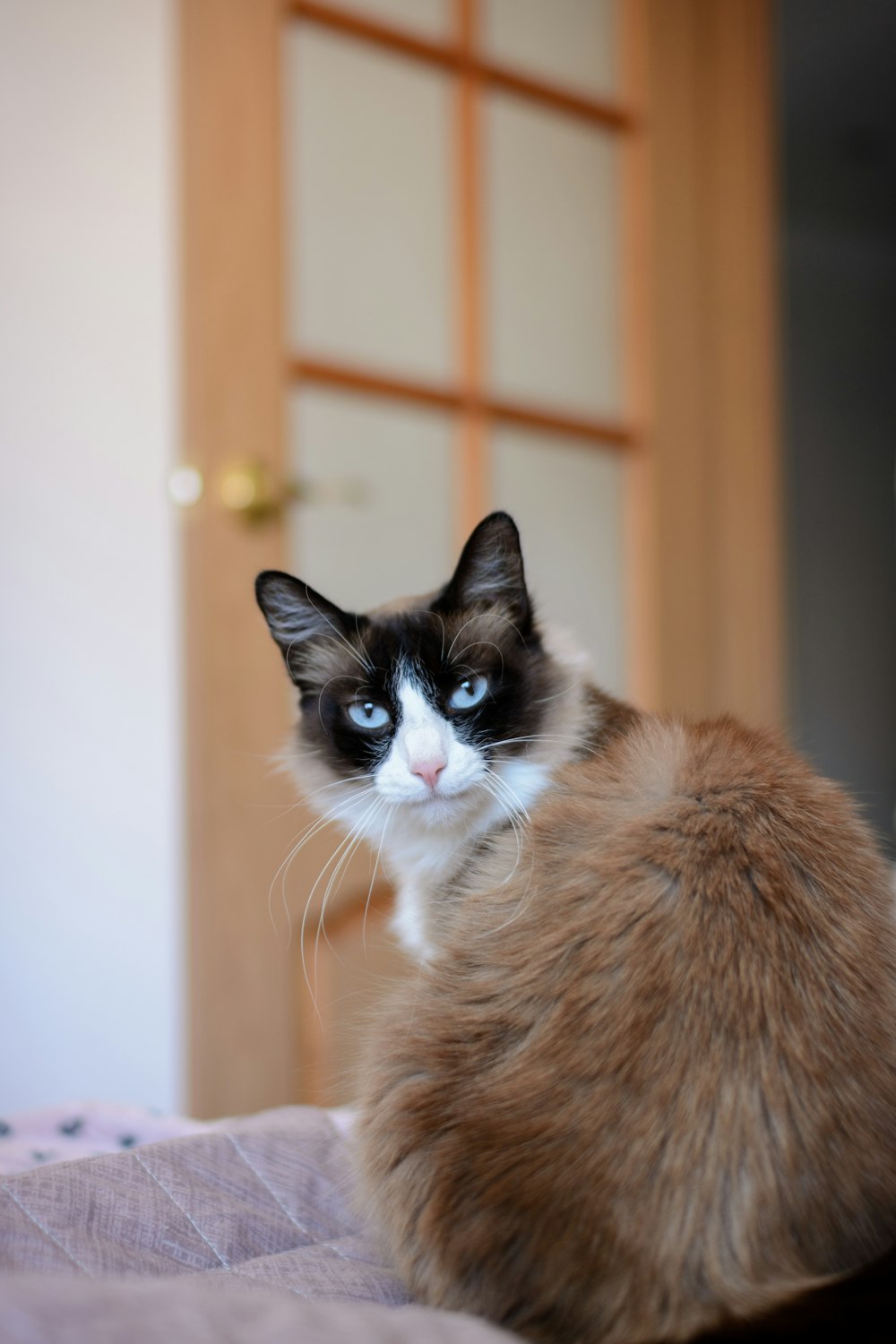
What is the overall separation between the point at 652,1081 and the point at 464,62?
202 cm

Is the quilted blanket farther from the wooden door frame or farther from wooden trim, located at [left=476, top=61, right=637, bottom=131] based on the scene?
wooden trim, located at [left=476, top=61, right=637, bottom=131]

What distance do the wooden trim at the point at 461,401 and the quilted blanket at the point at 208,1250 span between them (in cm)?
132

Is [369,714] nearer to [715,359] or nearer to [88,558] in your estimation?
[88,558]

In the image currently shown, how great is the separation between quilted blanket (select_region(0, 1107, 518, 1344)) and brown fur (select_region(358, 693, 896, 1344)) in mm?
63

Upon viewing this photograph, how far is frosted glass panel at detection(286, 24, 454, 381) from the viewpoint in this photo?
6.57 feet

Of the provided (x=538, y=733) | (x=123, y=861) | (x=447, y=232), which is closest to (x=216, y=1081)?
(x=123, y=861)

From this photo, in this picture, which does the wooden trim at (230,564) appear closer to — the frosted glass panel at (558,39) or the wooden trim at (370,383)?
the wooden trim at (370,383)

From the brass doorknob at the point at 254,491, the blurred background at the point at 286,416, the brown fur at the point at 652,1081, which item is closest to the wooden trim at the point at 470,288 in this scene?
the blurred background at the point at 286,416

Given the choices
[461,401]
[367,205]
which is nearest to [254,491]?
[461,401]

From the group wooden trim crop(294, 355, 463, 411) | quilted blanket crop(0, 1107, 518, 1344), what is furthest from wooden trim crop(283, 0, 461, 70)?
quilted blanket crop(0, 1107, 518, 1344)

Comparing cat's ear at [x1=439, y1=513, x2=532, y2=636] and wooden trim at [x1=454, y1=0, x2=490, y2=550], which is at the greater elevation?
wooden trim at [x1=454, y1=0, x2=490, y2=550]

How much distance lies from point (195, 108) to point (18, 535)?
76 cm

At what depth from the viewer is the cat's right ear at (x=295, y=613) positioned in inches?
43.1

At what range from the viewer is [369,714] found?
107 centimetres
